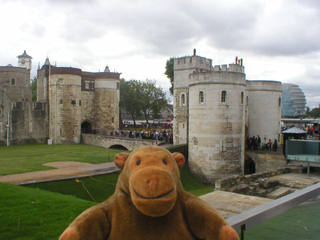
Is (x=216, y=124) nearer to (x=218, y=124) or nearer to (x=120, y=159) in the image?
(x=218, y=124)

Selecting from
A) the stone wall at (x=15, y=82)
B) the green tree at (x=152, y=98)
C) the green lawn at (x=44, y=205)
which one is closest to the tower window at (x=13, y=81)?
the stone wall at (x=15, y=82)

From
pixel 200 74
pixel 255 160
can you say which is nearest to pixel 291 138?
pixel 255 160

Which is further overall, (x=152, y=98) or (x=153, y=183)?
(x=152, y=98)

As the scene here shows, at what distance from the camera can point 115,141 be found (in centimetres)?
2959

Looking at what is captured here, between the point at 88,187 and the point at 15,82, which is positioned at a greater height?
the point at 15,82

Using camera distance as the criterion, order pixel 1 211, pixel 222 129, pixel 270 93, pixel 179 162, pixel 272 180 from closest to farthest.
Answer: pixel 179 162 → pixel 1 211 → pixel 272 180 → pixel 222 129 → pixel 270 93

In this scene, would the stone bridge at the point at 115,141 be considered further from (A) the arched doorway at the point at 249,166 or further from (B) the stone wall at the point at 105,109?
(A) the arched doorway at the point at 249,166

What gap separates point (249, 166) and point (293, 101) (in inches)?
3698

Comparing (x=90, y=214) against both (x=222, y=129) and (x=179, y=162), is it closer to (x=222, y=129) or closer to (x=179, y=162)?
(x=179, y=162)

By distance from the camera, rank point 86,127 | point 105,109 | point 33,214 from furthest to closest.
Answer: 1. point 86,127
2. point 105,109
3. point 33,214

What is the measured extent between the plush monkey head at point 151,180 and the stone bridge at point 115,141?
2270 cm

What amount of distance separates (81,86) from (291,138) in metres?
25.9

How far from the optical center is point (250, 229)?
12.6ft

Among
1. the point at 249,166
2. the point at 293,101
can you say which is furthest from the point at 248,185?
the point at 293,101
